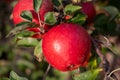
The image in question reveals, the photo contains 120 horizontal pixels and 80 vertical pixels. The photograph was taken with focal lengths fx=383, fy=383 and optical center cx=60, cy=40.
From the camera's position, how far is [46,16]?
1646 millimetres

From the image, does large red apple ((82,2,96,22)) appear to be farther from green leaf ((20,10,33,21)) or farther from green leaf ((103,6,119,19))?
green leaf ((20,10,33,21))

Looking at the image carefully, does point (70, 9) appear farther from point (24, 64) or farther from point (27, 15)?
point (24, 64)

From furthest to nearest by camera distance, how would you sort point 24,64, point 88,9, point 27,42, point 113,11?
point 24,64 → point 113,11 → point 88,9 → point 27,42

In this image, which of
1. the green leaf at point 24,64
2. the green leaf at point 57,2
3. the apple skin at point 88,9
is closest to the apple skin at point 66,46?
the green leaf at point 57,2

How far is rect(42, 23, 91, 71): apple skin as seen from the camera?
1.55 metres

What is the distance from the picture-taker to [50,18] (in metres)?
1.62

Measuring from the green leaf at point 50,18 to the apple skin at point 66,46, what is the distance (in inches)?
1.9

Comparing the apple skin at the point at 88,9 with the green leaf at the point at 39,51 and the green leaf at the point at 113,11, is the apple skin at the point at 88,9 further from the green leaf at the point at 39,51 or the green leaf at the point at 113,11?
the green leaf at the point at 39,51

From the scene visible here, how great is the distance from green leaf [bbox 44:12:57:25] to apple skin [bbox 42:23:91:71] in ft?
0.16

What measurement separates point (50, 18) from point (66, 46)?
0.15 metres

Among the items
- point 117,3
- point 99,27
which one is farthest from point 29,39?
point 117,3

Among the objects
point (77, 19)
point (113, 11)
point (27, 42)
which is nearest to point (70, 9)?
point (77, 19)

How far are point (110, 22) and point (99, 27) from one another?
7 cm

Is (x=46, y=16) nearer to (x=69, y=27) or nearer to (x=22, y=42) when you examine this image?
(x=69, y=27)
